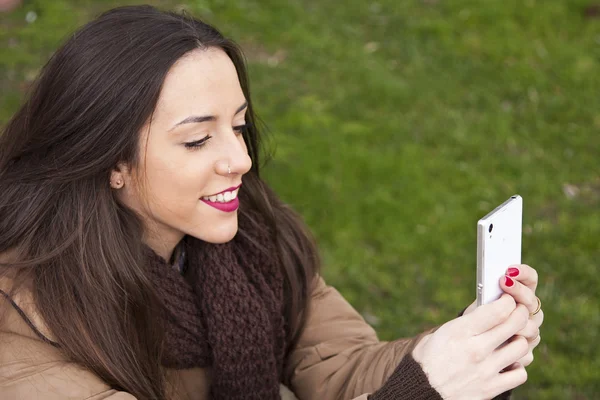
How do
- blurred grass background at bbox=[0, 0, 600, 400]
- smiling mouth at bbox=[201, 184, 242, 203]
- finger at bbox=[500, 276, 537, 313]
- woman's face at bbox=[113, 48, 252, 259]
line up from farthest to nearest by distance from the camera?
blurred grass background at bbox=[0, 0, 600, 400] < smiling mouth at bbox=[201, 184, 242, 203] < woman's face at bbox=[113, 48, 252, 259] < finger at bbox=[500, 276, 537, 313]

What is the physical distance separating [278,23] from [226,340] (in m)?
4.41

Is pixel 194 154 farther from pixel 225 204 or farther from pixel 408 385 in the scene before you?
pixel 408 385

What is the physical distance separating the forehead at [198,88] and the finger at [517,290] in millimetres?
982

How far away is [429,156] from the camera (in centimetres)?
532

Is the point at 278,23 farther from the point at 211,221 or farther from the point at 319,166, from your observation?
the point at 211,221

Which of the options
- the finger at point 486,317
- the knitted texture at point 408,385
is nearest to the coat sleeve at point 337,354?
the knitted texture at point 408,385

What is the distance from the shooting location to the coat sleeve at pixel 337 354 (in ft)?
8.77

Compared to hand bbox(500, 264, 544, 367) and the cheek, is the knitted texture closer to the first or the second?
hand bbox(500, 264, 544, 367)

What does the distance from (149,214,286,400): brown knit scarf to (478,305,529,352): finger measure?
0.81 m

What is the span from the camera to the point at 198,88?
7.89 ft

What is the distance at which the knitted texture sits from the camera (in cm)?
220

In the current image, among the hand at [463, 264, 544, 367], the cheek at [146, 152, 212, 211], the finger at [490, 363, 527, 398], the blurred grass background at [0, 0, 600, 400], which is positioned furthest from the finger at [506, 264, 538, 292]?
the blurred grass background at [0, 0, 600, 400]

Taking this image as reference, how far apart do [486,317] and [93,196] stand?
1232mm

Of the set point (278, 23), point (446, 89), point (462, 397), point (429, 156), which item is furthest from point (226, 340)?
point (278, 23)
